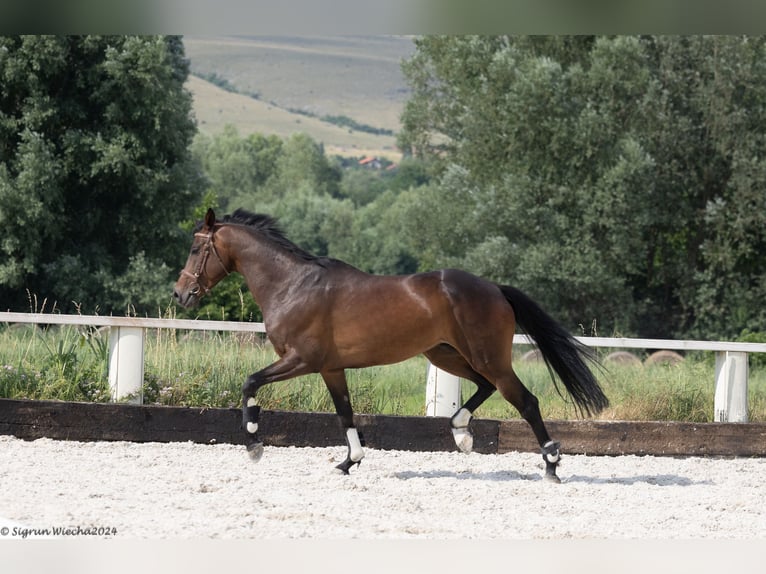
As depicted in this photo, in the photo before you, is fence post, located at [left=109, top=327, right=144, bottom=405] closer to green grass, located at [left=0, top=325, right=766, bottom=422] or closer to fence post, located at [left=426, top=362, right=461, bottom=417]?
green grass, located at [left=0, top=325, right=766, bottom=422]

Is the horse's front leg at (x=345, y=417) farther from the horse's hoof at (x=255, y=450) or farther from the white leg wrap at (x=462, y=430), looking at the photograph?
the white leg wrap at (x=462, y=430)

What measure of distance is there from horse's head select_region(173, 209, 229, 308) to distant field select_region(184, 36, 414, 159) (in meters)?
108

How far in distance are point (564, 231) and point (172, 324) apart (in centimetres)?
1755

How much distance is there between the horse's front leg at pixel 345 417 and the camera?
21.3 ft

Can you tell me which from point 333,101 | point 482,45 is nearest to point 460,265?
point 482,45

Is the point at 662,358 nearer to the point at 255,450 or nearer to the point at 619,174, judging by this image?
the point at 619,174

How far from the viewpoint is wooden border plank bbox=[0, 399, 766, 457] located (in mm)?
7344

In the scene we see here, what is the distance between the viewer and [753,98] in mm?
23438

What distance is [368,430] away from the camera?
7.46m

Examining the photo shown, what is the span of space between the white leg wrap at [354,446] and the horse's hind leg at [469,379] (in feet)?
2.14

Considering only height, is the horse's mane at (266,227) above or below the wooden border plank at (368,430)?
above

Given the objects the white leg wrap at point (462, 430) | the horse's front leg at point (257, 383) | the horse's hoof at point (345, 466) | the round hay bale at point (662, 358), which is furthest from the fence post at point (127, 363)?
the round hay bale at point (662, 358)

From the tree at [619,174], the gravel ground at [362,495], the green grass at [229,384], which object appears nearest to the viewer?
the gravel ground at [362,495]

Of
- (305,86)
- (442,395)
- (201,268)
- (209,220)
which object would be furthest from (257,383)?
(305,86)
